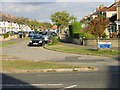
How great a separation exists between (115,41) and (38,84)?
75.2 feet

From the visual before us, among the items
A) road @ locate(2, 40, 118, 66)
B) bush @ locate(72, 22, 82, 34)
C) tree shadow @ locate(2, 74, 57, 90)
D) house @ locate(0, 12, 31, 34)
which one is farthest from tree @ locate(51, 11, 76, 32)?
tree shadow @ locate(2, 74, 57, 90)

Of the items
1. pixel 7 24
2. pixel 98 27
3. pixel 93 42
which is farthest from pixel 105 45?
pixel 7 24

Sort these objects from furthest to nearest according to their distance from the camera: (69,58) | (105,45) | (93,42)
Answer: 1. (93,42)
2. (105,45)
3. (69,58)

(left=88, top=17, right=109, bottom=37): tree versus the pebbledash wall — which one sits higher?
(left=88, top=17, right=109, bottom=37): tree

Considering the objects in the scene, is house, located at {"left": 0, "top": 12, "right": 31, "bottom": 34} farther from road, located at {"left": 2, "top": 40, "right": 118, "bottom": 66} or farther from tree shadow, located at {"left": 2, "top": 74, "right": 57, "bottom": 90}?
tree shadow, located at {"left": 2, "top": 74, "right": 57, "bottom": 90}

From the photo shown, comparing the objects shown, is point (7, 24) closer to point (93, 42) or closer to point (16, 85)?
point (93, 42)

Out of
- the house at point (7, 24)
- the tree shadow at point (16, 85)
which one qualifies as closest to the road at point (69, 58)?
the tree shadow at point (16, 85)

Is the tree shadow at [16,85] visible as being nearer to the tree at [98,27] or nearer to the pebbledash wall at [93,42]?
the tree at [98,27]

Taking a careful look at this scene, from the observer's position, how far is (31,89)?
416 inches

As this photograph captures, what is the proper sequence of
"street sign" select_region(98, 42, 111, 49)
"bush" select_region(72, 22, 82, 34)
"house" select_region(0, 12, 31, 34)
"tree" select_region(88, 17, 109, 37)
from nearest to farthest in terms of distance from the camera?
"street sign" select_region(98, 42, 111, 49), "tree" select_region(88, 17, 109, 37), "bush" select_region(72, 22, 82, 34), "house" select_region(0, 12, 31, 34)

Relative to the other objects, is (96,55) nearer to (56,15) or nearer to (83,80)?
(83,80)

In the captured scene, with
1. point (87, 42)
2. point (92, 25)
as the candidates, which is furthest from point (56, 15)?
point (92, 25)

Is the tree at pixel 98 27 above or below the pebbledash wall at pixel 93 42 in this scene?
above

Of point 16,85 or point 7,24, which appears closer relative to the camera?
point 16,85
